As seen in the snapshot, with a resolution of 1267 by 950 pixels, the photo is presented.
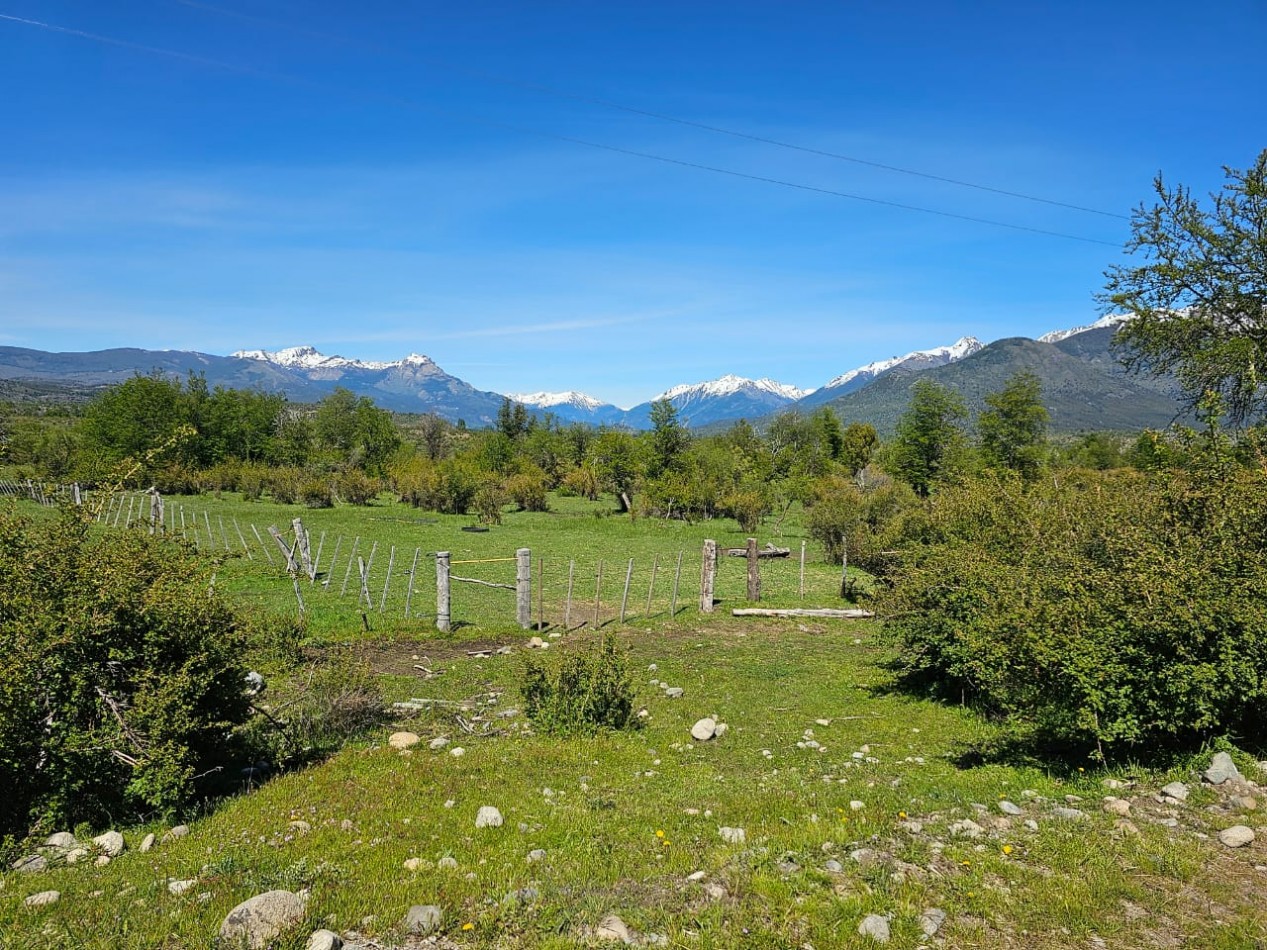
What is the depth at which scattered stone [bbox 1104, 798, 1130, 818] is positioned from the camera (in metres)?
6.56

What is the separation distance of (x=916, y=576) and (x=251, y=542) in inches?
1287

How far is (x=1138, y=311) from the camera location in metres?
21.2

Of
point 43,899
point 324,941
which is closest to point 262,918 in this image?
point 324,941

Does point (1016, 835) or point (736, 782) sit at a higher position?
point (1016, 835)

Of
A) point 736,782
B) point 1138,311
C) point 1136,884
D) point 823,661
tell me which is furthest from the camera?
point 1138,311

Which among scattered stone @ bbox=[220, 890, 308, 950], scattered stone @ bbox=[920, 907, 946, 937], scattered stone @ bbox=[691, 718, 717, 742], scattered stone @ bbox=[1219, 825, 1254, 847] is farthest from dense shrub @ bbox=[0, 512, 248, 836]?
scattered stone @ bbox=[1219, 825, 1254, 847]

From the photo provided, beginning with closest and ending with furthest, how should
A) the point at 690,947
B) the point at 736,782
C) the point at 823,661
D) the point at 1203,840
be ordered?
the point at 690,947
the point at 1203,840
the point at 736,782
the point at 823,661

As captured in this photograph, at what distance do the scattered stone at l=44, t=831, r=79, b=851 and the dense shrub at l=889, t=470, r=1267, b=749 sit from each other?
33.0 ft

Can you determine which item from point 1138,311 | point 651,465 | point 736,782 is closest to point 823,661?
point 736,782

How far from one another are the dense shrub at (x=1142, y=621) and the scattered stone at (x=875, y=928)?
4.16m

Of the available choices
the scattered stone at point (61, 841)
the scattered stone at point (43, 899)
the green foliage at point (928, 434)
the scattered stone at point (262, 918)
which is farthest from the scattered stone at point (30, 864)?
the green foliage at point (928, 434)

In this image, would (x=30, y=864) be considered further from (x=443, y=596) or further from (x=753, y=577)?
(x=753, y=577)

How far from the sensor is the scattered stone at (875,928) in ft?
15.6

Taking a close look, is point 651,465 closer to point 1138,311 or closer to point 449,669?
point 1138,311
